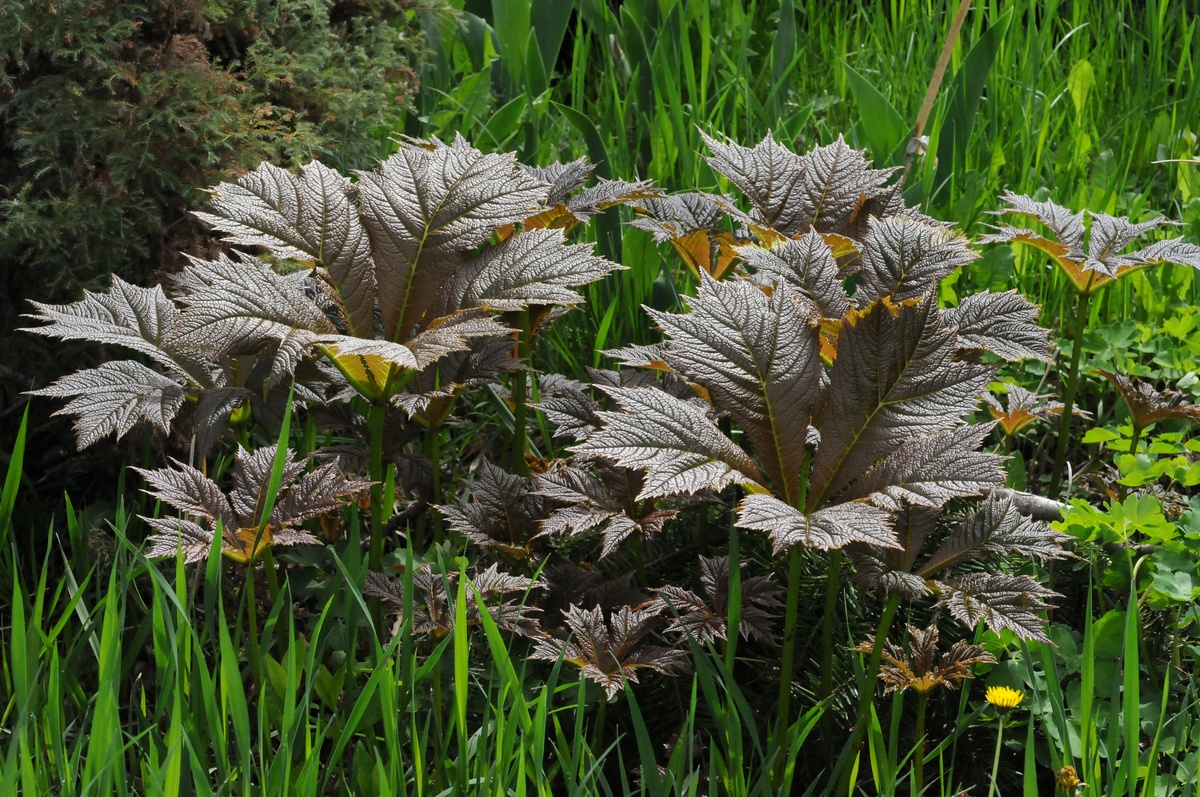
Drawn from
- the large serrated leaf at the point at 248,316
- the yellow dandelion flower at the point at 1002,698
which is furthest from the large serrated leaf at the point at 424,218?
the yellow dandelion flower at the point at 1002,698

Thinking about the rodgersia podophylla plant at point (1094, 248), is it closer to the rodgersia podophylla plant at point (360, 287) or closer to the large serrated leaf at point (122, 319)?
the rodgersia podophylla plant at point (360, 287)

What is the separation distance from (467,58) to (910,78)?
4.54 feet

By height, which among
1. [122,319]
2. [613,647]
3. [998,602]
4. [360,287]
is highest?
[360,287]

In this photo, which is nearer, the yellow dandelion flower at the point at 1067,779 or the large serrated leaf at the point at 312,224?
the yellow dandelion flower at the point at 1067,779

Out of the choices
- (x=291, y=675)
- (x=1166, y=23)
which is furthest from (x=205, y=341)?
(x=1166, y=23)

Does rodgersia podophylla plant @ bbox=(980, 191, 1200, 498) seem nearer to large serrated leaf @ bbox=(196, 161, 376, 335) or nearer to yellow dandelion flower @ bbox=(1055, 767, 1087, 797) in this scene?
yellow dandelion flower @ bbox=(1055, 767, 1087, 797)

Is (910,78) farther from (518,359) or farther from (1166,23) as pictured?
(518,359)

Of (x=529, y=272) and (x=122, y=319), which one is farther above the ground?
(x=529, y=272)

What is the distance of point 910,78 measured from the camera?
3180 millimetres

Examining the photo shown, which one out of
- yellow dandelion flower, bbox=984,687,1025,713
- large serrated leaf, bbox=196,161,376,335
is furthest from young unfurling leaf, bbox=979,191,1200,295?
large serrated leaf, bbox=196,161,376,335

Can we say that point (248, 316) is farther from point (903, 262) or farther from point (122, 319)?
point (903, 262)

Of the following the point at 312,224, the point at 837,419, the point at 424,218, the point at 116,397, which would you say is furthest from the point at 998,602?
the point at 116,397

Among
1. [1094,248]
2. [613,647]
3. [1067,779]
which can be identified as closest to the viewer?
[1067,779]

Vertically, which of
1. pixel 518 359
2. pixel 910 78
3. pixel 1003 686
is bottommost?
pixel 1003 686
